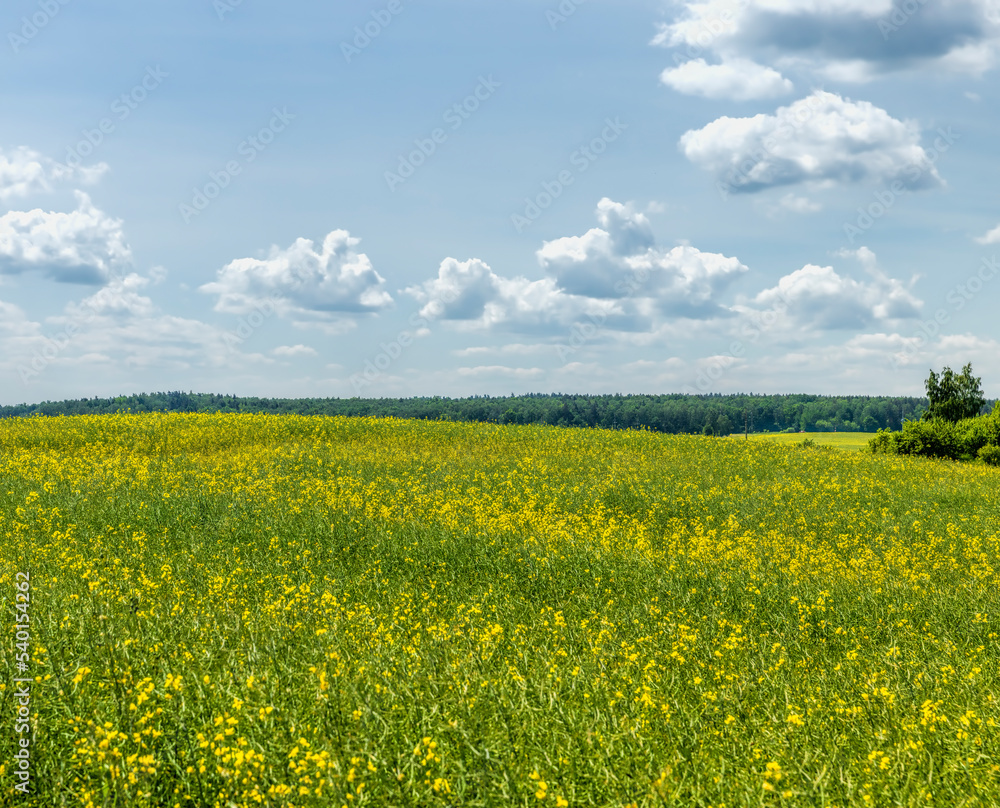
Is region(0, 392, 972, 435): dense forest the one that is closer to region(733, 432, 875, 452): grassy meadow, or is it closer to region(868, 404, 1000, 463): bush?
region(733, 432, 875, 452): grassy meadow

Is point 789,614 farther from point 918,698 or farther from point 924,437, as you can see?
point 924,437

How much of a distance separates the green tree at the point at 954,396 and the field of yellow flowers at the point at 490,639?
125 ft

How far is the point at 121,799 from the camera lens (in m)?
3.80

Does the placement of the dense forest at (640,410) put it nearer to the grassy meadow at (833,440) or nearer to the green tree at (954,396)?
the grassy meadow at (833,440)

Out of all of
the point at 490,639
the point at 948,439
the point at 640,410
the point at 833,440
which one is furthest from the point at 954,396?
the point at 640,410

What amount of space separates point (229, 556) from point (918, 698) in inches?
398

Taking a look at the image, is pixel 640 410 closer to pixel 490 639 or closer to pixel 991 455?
pixel 991 455

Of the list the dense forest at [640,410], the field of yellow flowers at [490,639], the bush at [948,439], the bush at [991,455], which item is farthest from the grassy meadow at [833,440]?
the field of yellow flowers at [490,639]

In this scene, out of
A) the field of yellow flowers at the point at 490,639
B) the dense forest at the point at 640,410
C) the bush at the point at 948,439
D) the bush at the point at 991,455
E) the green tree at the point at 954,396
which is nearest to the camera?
the field of yellow flowers at the point at 490,639

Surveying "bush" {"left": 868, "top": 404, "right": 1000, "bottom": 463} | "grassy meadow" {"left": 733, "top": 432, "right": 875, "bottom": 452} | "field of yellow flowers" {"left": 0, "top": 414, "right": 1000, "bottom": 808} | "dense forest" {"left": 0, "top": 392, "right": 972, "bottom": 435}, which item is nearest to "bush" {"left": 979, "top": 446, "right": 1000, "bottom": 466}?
"bush" {"left": 868, "top": 404, "right": 1000, "bottom": 463}

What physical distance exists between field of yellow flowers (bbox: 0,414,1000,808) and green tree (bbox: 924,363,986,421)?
38.1 meters

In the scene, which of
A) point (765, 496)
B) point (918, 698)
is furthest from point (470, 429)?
point (918, 698)

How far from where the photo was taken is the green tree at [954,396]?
49.9 metres

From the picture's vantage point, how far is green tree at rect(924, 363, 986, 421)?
49938mm
